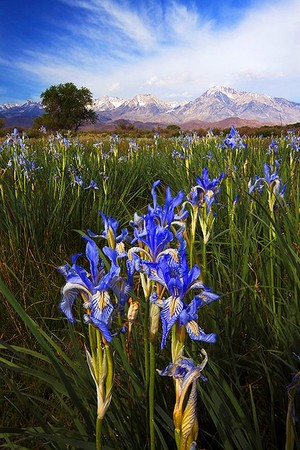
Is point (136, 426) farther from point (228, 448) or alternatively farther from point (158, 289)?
point (158, 289)

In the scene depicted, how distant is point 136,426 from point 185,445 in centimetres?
57

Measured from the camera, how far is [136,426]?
1.28 meters

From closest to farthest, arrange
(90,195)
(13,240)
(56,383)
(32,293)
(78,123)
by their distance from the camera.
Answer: (56,383) < (32,293) < (13,240) < (90,195) < (78,123)

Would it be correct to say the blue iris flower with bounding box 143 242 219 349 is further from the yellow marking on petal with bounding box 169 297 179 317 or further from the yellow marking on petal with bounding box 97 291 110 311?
the yellow marking on petal with bounding box 97 291 110 311

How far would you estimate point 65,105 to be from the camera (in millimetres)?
55719

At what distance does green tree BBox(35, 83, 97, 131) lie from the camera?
55656mm

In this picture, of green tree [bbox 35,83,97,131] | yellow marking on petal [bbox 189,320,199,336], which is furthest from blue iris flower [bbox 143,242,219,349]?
green tree [bbox 35,83,97,131]

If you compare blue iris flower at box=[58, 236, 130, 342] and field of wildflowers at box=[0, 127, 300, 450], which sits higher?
blue iris flower at box=[58, 236, 130, 342]

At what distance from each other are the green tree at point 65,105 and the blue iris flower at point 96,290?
5718 cm

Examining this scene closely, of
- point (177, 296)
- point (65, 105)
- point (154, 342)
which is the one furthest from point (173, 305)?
point (65, 105)

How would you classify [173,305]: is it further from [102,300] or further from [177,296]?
[102,300]

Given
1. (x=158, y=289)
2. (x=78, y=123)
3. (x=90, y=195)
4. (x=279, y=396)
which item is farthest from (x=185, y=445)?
(x=78, y=123)

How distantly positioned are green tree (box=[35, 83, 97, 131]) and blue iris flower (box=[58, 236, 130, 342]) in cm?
5718

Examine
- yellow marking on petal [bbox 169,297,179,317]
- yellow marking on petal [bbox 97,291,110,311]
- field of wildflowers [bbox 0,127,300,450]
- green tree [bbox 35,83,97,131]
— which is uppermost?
green tree [bbox 35,83,97,131]
